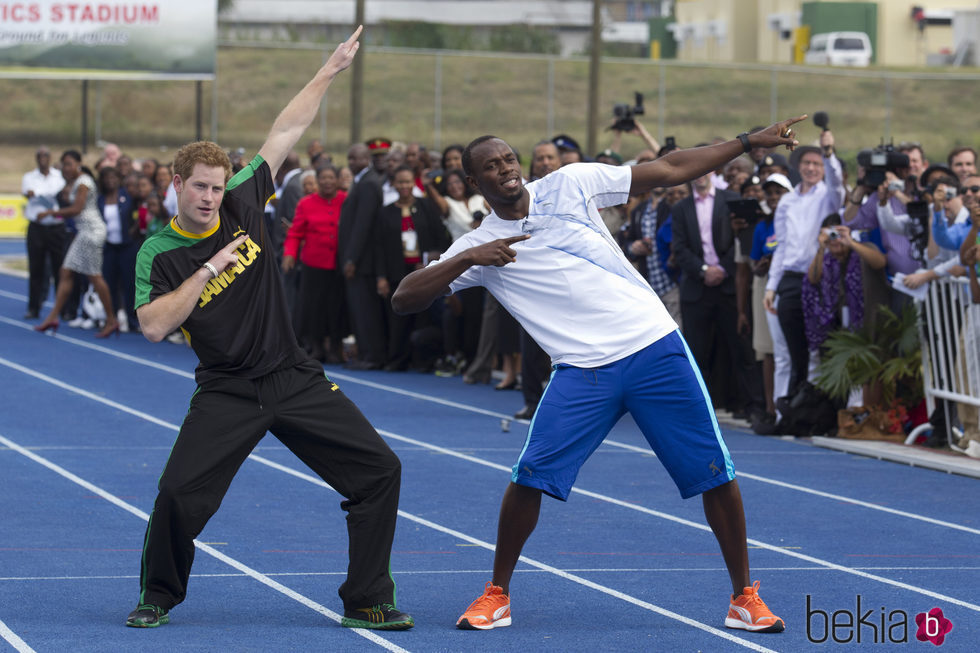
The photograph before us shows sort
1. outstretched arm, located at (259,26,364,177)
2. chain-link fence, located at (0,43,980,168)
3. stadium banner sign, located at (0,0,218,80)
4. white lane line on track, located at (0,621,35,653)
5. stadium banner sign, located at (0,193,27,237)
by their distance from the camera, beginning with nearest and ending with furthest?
white lane line on track, located at (0,621,35,653) → outstretched arm, located at (259,26,364,177) → stadium banner sign, located at (0,0,218,80) → stadium banner sign, located at (0,193,27,237) → chain-link fence, located at (0,43,980,168)

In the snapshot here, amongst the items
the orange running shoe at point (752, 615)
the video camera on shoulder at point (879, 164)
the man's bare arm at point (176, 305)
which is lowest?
the orange running shoe at point (752, 615)

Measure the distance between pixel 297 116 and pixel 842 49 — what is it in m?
57.2

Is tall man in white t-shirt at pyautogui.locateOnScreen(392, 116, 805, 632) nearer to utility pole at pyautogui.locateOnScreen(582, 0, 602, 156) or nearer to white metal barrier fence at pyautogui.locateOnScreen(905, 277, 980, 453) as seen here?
white metal barrier fence at pyautogui.locateOnScreen(905, 277, 980, 453)

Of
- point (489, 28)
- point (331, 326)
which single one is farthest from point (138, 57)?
point (489, 28)

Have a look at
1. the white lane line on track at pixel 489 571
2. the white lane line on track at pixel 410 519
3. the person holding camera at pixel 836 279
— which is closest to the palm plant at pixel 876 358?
the person holding camera at pixel 836 279

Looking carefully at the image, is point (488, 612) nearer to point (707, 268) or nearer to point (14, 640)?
point (14, 640)

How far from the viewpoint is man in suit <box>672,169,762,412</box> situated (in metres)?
13.2

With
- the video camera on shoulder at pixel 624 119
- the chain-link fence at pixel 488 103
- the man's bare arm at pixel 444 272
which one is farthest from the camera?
the chain-link fence at pixel 488 103

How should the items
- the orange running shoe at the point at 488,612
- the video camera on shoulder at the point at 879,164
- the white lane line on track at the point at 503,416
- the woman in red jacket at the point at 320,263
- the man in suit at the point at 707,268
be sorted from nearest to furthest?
the orange running shoe at the point at 488,612 → the white lane line on track at the point at 503,416 → the video camera on shoulder at the point at 879,164 → the man in suit at the point at 707,268 → the woman in red jacket at the point at 320,263

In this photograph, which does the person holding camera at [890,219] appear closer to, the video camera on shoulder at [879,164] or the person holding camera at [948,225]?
the video camera on shoulder at [879,164]

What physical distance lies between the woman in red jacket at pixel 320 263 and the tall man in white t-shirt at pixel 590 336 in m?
11.0

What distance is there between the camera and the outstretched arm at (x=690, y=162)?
6.57 metres

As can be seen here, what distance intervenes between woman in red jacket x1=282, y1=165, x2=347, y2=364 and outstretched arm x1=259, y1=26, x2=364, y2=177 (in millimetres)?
10502
